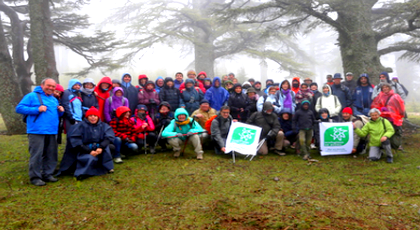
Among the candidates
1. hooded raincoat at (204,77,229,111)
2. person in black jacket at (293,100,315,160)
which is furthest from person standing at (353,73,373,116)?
hooded raincoat at (204,77,229,111)

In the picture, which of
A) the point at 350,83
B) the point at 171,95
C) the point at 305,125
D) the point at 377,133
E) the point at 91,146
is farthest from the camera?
the point at 350,83

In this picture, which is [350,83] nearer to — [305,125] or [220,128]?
[305,125]

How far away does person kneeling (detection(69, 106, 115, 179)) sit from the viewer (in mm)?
5484

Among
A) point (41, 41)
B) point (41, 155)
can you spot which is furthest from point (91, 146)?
point (41, 41)

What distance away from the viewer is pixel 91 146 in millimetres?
5691

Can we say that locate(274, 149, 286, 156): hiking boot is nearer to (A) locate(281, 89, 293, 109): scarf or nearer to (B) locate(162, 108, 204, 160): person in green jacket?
(A) locate(281, 89, 293, 109): scarf

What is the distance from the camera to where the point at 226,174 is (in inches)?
225

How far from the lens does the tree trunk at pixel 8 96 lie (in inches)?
400

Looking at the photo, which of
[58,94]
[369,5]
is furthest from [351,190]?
[369,5]

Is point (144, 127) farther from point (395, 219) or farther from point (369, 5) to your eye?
point (369, 5)

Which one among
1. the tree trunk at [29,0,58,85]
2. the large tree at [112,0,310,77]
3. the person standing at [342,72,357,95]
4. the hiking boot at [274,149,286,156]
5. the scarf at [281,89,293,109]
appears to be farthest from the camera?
the large tree at [112,0,310,77]

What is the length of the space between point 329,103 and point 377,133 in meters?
1.59

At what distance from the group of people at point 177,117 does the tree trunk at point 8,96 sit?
536 cm

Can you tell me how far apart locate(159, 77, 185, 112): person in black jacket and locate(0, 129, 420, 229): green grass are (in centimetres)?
208
